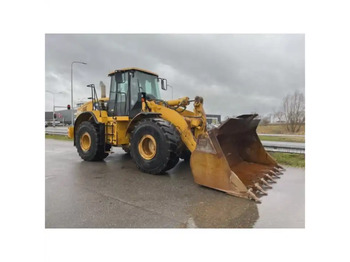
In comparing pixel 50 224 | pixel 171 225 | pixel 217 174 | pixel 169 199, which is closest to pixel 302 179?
pixel 217 174

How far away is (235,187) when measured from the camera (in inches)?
140

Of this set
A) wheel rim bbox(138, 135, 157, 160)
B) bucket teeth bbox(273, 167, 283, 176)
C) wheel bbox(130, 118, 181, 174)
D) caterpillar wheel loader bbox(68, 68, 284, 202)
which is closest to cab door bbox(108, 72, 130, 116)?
caterpillar wheel loader bbox(68, 68, 284, 202)

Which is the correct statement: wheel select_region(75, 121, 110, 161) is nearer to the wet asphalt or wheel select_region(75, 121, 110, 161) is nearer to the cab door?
the cab door

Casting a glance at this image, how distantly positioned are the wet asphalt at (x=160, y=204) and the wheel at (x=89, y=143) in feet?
4.87

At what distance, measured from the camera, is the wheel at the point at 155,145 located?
15.0ft

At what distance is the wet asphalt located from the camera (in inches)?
112

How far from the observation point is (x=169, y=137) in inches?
179

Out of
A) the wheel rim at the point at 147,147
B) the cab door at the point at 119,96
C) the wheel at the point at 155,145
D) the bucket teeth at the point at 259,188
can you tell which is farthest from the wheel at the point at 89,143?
the bucket teeth at the point at 259,188

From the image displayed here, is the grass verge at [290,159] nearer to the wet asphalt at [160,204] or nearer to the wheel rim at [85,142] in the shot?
the wet asphalt at [160,204]

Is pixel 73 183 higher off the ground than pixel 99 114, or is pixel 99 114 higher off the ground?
pixel 99 114

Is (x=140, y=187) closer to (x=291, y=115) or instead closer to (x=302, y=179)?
(x=302, y=179)

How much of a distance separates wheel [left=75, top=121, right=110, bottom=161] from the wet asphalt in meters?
1.48

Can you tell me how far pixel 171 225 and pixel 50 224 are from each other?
157 cm

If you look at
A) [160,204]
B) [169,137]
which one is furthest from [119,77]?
[160,204]
